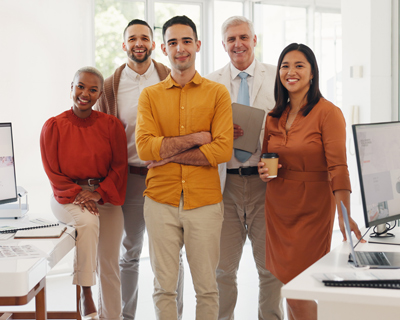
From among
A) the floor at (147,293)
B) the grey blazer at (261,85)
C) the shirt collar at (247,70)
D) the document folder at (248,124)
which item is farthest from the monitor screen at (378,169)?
the floor at (147,293)

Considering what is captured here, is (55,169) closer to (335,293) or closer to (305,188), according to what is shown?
(305,188)

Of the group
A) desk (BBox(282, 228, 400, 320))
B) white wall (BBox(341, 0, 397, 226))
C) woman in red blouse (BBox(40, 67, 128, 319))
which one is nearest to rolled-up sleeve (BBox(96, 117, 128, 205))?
woman in red blouse (BBox(40, 67, 128, 319))

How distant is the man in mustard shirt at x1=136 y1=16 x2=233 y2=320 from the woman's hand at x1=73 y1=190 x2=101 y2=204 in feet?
1.12

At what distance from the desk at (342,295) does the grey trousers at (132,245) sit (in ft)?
4.51

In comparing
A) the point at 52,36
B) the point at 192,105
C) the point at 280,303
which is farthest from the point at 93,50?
the point at 280,303

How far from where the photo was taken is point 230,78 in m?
2.87

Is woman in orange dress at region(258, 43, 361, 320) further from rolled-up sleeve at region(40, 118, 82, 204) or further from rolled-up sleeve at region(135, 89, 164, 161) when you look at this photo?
rolled-up sleeve at region(40, 118, 82, 204)

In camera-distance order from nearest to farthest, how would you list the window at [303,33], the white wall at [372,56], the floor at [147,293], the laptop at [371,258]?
1. the laptop at [371,258]
2. the floor at [147,293]
3. the white wall at [372,56]
4. the window at [303,33]

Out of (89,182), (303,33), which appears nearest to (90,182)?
(89,182)

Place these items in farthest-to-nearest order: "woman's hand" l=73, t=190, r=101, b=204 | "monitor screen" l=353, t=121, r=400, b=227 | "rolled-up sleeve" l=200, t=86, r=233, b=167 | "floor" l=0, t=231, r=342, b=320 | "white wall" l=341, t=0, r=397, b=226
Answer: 1. "white wall" l=341, t=0, r=397, b=226
2. "floor" l=0, t=231, r=342, b=320
3. "woman's hand" l=73, t=190, r=101, b=204
4. "rolled-up sleeve" l=200, t=86, r=233, b=167
5. "monitor screen" l=353, t=121, r=400, b=227

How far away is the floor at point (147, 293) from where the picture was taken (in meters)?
3.41

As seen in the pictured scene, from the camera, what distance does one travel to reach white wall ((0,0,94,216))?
393 centimetres

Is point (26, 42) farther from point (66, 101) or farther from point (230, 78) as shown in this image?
point (230, 78)

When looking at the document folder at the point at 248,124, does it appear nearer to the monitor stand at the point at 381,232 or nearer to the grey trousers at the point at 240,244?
the grey trousers at the point at 240,244
